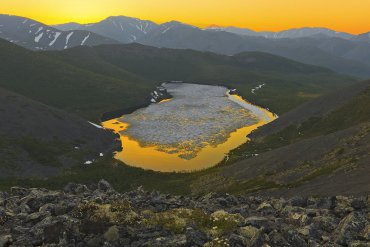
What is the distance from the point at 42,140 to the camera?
9206cm

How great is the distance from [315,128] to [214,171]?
41.3m

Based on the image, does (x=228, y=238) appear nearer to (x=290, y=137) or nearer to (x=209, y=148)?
(x=209, y=148)

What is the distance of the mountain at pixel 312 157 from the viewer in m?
42.9

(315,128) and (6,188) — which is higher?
(315,128)

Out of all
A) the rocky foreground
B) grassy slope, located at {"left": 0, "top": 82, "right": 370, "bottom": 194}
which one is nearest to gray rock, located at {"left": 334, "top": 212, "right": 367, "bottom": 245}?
the rocky foreground

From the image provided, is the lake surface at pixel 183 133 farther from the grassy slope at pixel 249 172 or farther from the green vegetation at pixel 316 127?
the grassy slope at pixel 249 172

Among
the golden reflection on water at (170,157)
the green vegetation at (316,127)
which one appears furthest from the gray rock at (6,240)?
the green vegetation at (316,127)

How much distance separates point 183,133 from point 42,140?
1596 inches

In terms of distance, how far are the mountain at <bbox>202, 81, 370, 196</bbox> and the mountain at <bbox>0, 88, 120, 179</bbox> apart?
35.3 m

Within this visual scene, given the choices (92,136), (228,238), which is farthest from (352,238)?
(92,136)

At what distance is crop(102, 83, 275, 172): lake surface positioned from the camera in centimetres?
8531

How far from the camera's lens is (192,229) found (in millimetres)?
18000

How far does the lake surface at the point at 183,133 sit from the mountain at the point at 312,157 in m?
7.72

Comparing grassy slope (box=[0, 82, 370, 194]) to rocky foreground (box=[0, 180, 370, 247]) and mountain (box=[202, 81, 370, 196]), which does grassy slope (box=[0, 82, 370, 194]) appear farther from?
rocky foreground (box=[0, 180, 370, 247])
